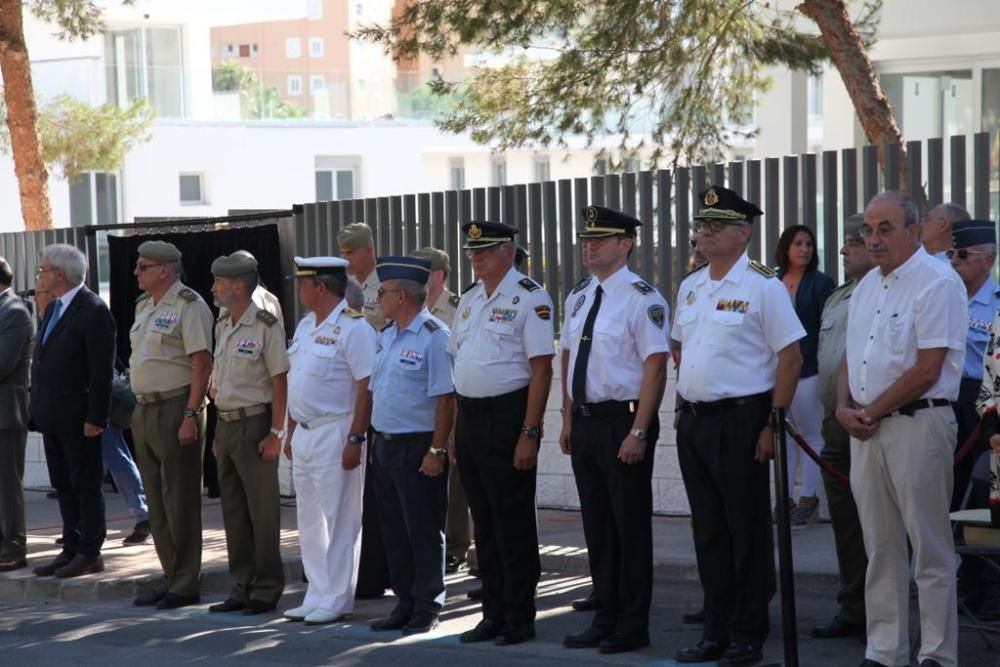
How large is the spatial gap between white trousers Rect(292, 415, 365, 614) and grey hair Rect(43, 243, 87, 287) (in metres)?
2.49

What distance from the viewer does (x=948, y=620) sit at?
6586 mm

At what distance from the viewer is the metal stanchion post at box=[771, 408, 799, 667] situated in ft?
22.3

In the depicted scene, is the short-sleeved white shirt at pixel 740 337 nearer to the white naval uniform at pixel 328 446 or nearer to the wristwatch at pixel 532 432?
the wristwatch at pixel 532 432

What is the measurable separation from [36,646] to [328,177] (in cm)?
3839

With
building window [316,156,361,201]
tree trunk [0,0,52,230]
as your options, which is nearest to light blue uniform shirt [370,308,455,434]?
tree trunk [0,0,52,230]

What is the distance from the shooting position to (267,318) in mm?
9070

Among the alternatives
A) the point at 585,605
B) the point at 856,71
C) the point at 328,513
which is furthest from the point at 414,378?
the point at 856,71

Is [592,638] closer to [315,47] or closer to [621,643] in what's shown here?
[621,643]

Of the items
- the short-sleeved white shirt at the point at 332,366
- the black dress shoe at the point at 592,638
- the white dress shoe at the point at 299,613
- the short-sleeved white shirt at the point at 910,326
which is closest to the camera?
the short-sleeved white shirt at the point at 910,326

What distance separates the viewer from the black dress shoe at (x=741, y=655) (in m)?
7.09

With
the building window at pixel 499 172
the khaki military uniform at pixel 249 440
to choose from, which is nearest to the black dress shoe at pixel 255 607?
the khaki military uniform at pixel 249 440

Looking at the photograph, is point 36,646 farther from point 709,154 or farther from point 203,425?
point 709,154

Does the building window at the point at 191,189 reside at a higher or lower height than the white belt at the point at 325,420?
higher

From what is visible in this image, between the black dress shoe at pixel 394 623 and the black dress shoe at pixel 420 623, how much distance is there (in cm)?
4
